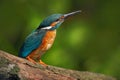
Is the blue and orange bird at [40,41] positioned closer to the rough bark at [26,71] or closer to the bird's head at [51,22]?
the bird's head at [51,22]

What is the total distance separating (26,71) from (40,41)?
2.59 feet

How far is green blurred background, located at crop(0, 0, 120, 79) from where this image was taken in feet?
21.8

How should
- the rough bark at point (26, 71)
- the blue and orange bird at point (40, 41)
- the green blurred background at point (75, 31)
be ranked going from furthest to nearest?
the green blurred background at point (75, 31) → the blue and orange bird at point (40, 41) → the rough bark at point (26, 71)

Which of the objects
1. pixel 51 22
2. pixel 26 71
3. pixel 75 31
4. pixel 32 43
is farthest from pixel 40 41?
pixel 75 31

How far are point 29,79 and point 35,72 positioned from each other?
132mm

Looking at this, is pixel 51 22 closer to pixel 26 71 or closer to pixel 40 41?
pixel 40 41

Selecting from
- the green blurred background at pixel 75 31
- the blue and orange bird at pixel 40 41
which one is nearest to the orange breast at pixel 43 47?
the blue and orange bird at pixel 40 41

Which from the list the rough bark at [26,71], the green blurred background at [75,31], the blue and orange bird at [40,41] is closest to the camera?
the rough bark at [26,71]

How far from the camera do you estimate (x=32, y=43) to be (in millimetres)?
5387

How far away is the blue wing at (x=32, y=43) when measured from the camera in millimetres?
5340

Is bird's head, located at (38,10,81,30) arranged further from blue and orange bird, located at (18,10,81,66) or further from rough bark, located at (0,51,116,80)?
rough bark, located at (0,51,116,80)

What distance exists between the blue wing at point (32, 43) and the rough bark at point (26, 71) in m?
0.43

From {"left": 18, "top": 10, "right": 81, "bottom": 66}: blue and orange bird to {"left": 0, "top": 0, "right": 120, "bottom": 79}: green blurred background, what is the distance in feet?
3.52

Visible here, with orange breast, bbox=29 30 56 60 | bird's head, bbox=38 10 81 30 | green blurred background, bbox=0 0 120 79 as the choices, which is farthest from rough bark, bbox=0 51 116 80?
green blurred background, bbox=0 0 120 79
